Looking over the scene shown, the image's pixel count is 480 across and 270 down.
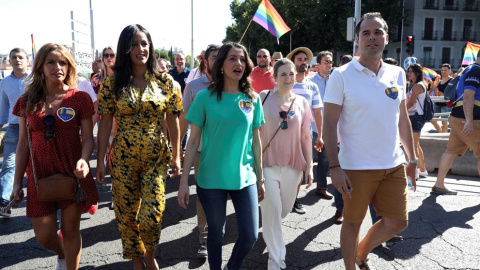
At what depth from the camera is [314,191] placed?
6051 mm

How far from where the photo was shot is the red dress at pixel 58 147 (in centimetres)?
288

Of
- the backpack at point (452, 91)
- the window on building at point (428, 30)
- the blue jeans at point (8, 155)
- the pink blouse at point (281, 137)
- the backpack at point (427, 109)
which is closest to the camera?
the pink blouse at point (281, 137)

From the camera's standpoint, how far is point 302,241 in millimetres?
4129

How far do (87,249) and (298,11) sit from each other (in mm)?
37093

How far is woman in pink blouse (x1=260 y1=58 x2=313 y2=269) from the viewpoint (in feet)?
11.4

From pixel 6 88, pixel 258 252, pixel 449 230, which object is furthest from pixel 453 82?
pixel 6 88

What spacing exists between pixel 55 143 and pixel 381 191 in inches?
97.0

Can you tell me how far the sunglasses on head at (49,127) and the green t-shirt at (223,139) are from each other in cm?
97

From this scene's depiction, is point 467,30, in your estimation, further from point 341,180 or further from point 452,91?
point 341,180

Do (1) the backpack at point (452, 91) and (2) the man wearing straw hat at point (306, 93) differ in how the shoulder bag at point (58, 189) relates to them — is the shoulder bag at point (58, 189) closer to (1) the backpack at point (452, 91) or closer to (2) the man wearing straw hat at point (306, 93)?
(2) the man wearing straw hat at point (306, 93)

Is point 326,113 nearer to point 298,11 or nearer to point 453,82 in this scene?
point 453,82

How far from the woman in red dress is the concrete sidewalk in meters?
0.80

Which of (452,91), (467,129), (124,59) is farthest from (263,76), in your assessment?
(124,59)

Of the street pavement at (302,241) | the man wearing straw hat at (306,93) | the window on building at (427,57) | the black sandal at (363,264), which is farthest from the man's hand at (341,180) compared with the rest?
the window on building at (427,57)
